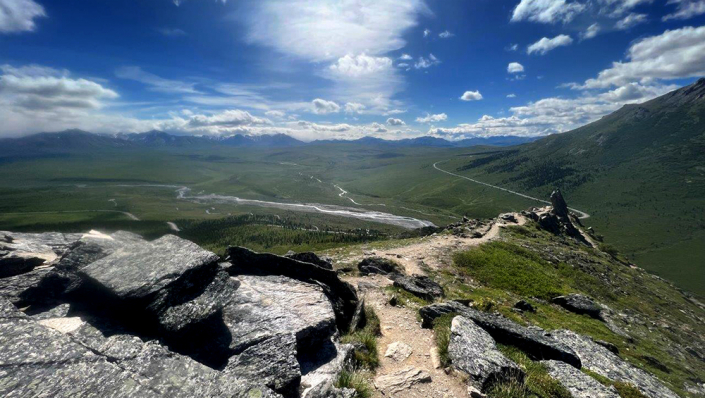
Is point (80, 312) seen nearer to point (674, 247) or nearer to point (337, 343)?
point (337, 343)

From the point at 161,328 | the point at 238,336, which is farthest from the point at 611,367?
the point at 161,328

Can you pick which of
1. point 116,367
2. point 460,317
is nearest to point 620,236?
point 460,317

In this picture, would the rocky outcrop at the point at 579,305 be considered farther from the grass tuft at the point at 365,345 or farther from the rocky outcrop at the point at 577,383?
the grass tuft at the point at 365,345

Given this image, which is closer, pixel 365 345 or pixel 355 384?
pixel 355 384

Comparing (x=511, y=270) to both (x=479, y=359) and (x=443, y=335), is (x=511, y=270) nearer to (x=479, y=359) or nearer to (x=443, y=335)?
(x=443, y=335)

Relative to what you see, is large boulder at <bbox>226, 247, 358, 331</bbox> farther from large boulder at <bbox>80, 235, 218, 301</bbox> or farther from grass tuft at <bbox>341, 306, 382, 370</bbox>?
large boulder at <bbox>80, 235, 218, 301</bbox>

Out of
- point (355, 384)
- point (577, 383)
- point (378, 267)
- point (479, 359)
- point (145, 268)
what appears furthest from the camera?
point (378, 267)
